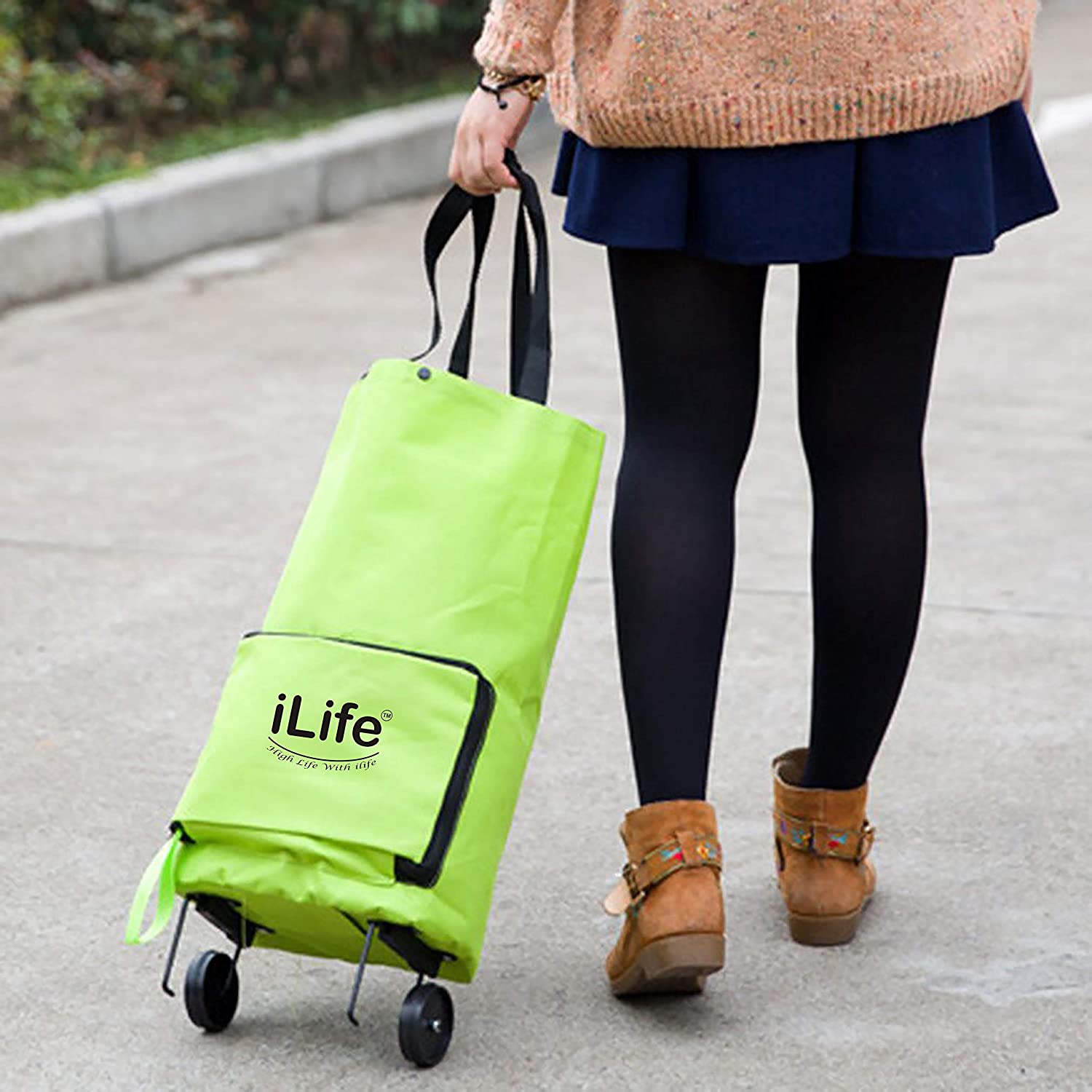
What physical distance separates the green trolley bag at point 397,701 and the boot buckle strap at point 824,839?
361 mm

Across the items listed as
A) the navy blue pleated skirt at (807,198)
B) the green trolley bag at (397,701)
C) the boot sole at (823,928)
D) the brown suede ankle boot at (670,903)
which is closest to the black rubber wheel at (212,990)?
the green trolley bag at (397,701)

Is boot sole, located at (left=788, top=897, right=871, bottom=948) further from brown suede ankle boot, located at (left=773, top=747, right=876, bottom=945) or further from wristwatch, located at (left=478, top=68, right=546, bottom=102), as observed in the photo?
wristwatch, located at (left=478, top=68, right=546, bottom=102)

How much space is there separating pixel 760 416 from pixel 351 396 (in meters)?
2.63

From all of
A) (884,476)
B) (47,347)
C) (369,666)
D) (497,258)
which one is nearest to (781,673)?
(884,476)

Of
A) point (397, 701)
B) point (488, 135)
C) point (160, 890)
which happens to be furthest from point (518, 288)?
point (160, 890)

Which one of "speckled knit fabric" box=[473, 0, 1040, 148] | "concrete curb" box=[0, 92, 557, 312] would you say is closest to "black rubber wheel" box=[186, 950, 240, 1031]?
"speckled knit fabric" box=[473, 0, 1040, 148]

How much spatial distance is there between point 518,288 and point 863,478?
395mm

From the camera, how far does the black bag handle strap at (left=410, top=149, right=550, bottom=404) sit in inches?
88.2

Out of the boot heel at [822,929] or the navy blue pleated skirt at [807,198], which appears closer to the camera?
the navy blue pleated skirt at [807,198]

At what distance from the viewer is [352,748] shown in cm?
211

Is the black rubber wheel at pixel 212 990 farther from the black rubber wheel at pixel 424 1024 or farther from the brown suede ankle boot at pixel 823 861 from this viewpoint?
the brown suede ankle boot at pixel 823 861

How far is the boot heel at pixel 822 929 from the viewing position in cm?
242

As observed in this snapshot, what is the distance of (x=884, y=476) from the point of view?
89.6 inches

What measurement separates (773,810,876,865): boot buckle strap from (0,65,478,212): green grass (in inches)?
164
